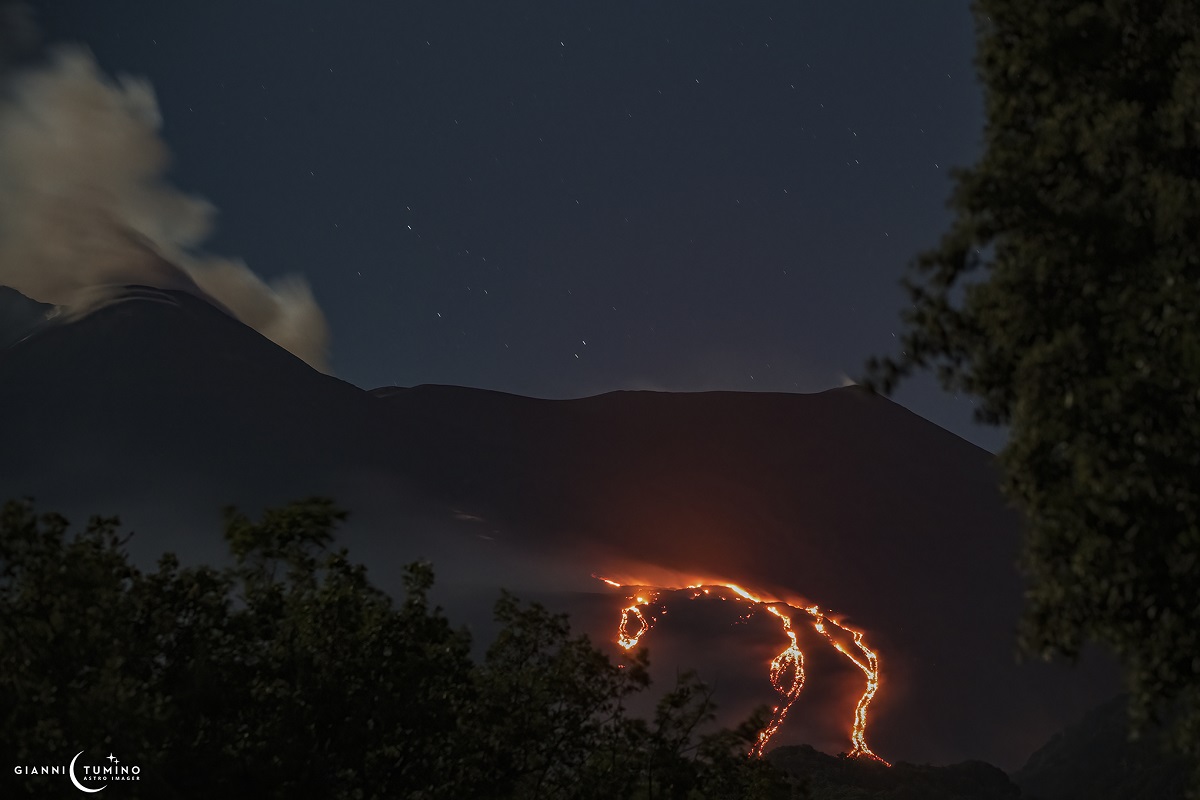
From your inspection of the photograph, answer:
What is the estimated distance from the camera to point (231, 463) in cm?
17988

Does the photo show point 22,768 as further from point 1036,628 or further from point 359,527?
point 359,527

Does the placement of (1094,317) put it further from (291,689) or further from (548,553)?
(548,553)

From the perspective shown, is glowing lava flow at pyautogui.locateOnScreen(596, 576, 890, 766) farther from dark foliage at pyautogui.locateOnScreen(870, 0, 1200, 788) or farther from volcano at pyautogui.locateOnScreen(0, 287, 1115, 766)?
dark foliage at pyautogui.locateOnScreen(870, 0, 1200, 788)

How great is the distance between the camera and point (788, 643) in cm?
13512

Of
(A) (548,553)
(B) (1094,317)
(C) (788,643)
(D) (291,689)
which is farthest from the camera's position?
(A) (548,553)

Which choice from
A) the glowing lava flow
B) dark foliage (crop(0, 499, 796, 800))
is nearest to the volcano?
the glowing lava flow

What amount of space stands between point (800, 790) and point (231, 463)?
17781 cm

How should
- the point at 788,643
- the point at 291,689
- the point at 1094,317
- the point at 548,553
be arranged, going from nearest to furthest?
1. the point at 1094,317
2. the point at 291,689
3. the point at 788,643
4. the point at 548,553

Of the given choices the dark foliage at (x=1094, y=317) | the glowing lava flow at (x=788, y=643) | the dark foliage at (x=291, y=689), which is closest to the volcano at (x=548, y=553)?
the glowing lava flow at (x=788, y=643)

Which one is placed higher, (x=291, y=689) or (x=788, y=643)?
(x=291, y=689)

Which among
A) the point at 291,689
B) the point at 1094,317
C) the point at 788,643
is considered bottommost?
the point at 788,643

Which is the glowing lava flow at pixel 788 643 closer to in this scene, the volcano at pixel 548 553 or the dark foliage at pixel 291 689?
the volcano at pixel 548 553

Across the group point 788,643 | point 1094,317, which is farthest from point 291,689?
point 788,643

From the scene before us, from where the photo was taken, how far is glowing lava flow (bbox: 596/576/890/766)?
114375mm
